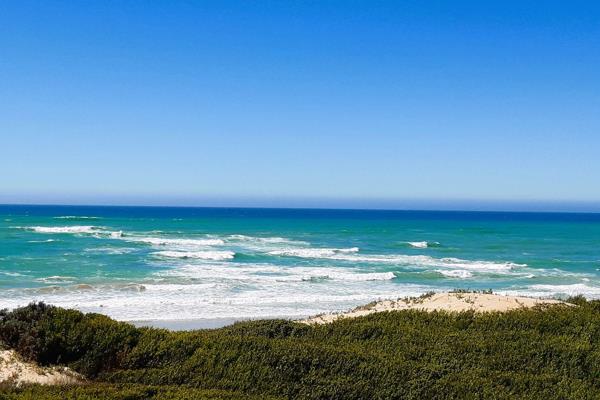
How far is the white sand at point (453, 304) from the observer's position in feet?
47.3

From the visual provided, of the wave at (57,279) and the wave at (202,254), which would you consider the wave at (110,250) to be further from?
the wave at (57,279)

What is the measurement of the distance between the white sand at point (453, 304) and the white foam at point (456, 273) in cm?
2206

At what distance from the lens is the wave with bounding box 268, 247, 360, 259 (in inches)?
1940

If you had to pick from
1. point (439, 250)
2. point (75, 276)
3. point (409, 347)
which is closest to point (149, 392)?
point (409, 347)

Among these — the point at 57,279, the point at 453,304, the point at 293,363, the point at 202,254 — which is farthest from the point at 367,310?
the point at 202,254

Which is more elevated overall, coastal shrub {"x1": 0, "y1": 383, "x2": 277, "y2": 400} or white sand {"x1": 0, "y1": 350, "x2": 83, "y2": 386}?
coastal shrub {"x1": 0, "y1": 383, "x2": 277, "y2": 400}

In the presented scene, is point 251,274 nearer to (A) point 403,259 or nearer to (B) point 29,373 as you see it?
(A) point 403,259

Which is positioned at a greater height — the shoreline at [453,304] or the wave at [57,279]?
the shoreline at [453,304]

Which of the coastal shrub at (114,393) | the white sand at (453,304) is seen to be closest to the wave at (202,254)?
the white sand at (453,304)

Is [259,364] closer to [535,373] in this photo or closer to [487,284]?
[535,373]

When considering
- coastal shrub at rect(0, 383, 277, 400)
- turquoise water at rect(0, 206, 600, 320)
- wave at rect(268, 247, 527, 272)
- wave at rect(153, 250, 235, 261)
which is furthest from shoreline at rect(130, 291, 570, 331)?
wave at rect(153, 250, 235, 261)

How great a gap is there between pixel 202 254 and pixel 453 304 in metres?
35.3

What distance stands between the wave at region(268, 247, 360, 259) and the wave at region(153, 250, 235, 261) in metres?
4.37

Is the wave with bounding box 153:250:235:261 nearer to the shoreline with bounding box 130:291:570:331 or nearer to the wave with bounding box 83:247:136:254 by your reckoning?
the wave with bounding box 83:247:136:254
